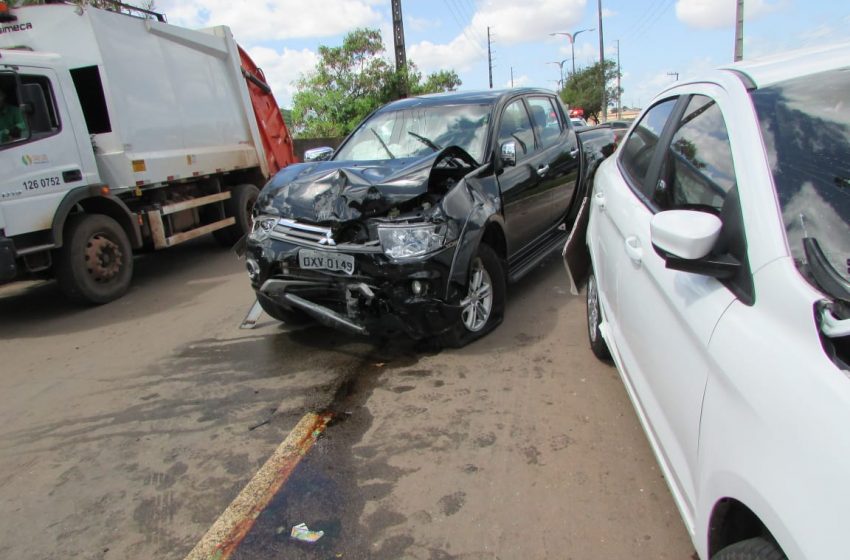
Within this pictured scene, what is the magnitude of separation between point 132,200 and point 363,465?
5995 millimetres

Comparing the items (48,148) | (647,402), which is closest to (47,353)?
(48,148)

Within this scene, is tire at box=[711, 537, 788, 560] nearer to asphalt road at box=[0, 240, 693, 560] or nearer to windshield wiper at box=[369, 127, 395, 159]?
asphalt road at box=[0, 240, 693, 560]

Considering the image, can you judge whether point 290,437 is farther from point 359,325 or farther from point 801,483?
point 801,483

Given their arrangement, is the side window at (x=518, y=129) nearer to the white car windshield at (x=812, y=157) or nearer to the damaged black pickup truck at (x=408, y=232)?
the damaged black pickup truck at (x=408, y=232)

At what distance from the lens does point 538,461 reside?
303 cm

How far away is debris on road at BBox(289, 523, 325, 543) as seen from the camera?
2580 mm

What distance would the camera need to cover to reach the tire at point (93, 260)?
6.33 meters

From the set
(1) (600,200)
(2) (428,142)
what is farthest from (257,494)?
(2) (428,142)

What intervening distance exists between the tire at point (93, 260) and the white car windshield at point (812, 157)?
650cm

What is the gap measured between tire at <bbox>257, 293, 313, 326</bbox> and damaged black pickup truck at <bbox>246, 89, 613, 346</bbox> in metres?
0.02

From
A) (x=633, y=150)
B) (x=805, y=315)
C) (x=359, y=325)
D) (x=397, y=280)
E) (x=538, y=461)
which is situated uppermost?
(x=633, y=150)

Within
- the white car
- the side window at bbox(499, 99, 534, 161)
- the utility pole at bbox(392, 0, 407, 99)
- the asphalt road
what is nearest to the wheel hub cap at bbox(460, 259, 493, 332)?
the asphalt road

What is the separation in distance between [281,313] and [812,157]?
157 inches

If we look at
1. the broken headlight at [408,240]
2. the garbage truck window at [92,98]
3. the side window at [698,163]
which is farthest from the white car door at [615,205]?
the garbage truck window at [92,98]
